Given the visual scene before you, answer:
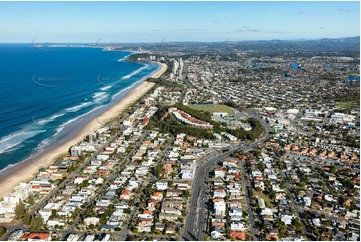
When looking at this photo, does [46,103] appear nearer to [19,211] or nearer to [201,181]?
[19,211]

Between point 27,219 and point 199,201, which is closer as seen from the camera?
point 27,219

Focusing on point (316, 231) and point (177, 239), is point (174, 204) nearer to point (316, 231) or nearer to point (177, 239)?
point (177, 239)

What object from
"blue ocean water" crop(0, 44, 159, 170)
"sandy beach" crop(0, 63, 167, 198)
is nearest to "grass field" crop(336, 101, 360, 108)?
"sandy beach" crop(0, 63, 167, 198)

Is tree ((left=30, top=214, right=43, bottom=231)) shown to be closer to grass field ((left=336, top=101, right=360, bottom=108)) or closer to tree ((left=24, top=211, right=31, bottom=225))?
tree ((left=24, top=211, right=31, bottom=225))

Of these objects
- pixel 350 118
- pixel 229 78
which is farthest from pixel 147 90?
pixel 350 118

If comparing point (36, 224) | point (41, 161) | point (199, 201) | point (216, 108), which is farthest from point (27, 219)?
point (216, 108)

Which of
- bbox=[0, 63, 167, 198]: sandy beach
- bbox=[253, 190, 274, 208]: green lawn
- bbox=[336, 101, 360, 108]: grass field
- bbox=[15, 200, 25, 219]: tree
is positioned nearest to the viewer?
bbox=[15, 200, 25, 219]: tree

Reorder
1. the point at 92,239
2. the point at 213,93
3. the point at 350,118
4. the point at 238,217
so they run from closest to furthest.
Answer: the point at 92,239, the point at 238,217, the point at 350,118, the point at 213,93

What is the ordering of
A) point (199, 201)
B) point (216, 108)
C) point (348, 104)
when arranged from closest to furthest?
point (199, 201)
point (216, 108)
point (348, 104)

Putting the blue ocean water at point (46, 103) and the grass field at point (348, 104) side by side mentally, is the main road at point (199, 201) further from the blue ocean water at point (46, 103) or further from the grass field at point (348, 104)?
the grass field at point (348, 104)

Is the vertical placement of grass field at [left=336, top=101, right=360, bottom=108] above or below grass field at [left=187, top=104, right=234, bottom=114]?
below

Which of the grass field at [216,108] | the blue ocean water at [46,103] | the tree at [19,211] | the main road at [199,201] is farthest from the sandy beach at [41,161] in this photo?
the main road at [199,201]
